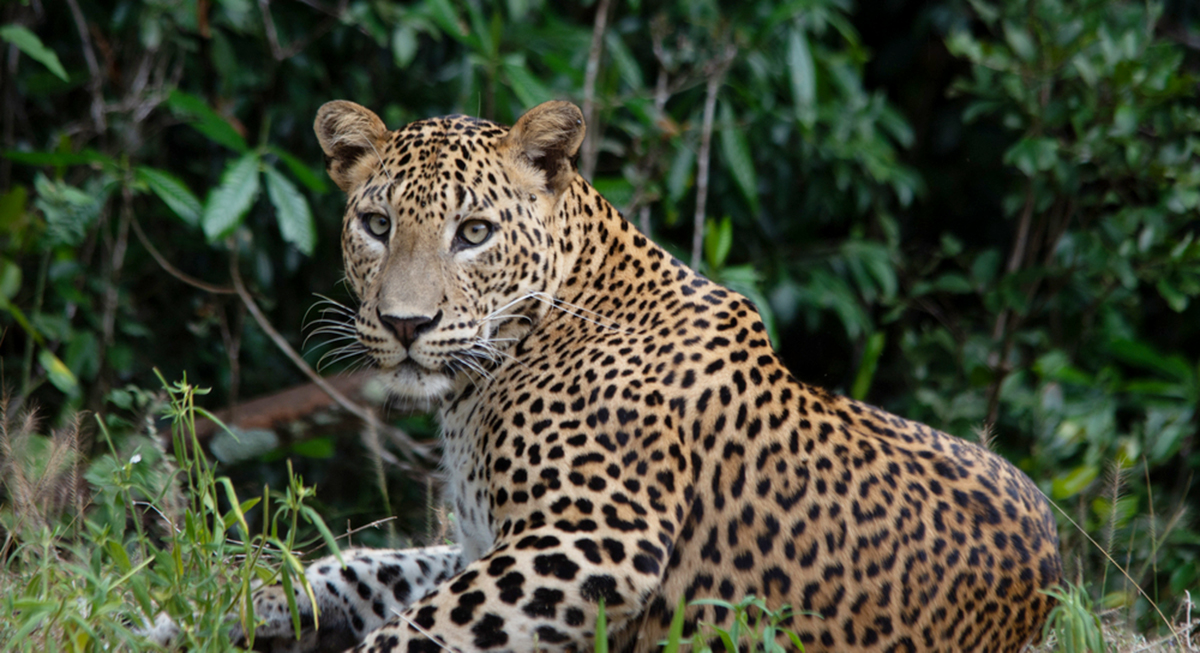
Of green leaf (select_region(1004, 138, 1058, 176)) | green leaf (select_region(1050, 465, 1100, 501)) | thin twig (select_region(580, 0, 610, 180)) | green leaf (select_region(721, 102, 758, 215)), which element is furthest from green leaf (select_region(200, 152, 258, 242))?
green leaf (select_region(1050, 465, 1100, 501))

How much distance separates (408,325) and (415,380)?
218mm

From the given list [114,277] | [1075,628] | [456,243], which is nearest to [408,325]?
[456,243]

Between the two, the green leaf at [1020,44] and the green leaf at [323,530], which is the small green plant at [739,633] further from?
the green leaf at [1020,44]

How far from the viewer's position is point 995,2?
9359mm

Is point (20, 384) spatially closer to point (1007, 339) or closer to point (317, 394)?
point (317, 394)

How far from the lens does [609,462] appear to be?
3.80 metres

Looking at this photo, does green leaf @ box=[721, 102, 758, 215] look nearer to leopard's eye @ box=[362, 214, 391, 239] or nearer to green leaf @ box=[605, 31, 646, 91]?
green leaf @ box=[605, 31, 646, 91]

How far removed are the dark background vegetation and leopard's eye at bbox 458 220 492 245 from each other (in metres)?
2.60

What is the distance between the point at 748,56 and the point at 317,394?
364 cm

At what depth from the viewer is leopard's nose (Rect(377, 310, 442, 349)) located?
13.3 feet

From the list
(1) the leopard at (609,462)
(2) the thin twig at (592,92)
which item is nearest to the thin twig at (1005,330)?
(2) the thin twig at (592,92)

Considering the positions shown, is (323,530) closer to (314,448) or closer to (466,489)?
(466,489)

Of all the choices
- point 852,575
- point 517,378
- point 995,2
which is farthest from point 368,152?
point 995,2

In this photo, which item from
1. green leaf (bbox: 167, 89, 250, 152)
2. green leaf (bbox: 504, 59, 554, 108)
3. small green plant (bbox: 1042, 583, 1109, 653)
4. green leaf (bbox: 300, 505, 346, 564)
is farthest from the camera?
green leaf (bbox: 504, 59, 554, 108)
